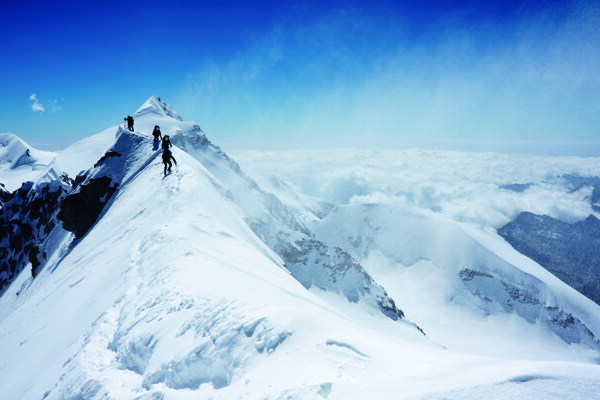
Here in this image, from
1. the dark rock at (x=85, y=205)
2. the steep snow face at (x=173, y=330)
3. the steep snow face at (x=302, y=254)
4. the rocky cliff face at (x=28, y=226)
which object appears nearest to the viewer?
the steep snow face at (x=173, y=330)

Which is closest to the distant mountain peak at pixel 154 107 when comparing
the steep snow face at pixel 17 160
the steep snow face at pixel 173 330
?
the steep snow face at pixel 17 160

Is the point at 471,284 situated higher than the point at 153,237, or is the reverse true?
the point at 153,237

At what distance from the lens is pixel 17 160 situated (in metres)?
159

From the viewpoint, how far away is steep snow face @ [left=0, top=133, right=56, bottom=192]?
140 m

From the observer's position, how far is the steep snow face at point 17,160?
14000 cm

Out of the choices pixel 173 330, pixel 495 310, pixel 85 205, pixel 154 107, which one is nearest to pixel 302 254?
pixel 154 107

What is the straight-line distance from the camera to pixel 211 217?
2175cm

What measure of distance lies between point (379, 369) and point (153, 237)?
15.9m

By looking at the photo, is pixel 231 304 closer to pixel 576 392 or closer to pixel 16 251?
pixel 576 392

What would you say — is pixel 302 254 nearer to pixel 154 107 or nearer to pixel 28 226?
pixel 154 107

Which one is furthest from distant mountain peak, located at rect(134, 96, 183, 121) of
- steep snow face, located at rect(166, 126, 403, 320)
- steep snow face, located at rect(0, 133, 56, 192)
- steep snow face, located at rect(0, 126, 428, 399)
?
steep snow face, located at rect(0, 126, 428, 399)

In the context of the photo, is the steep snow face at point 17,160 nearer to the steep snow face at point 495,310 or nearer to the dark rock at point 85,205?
the dark rock at point 85,205

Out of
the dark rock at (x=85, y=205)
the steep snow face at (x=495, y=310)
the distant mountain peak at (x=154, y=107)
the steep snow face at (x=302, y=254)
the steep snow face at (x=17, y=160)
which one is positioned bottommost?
the steep snow face at (x=495, y=310)

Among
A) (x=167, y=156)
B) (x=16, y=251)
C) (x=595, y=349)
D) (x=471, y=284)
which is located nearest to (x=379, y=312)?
(x=167, y=156)
